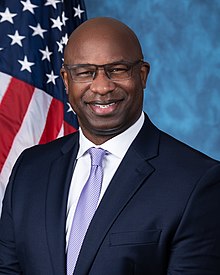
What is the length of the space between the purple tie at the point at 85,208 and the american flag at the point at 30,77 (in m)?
0.96

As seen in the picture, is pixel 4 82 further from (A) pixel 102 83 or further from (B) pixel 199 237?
(B) pixel 199 237

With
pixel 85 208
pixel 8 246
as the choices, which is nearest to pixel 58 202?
pixel 85 208

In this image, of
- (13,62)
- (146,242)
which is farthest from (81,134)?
(13,62)

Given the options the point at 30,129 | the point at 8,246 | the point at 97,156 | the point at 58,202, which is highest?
the point at 30,129

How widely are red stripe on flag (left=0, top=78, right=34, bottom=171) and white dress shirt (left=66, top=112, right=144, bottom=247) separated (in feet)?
2.97

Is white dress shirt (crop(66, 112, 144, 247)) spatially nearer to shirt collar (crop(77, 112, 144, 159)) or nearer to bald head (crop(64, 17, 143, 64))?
shirt collar (crop(77, 112, 144, 159))

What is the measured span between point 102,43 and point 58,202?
1.29ft

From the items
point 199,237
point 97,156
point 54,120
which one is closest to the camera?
point 199,237

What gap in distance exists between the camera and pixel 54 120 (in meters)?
2.64

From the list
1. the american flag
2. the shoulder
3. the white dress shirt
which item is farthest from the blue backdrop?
the white dress shirt

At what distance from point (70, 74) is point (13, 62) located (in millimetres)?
1016

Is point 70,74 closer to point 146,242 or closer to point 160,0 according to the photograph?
point 146,242

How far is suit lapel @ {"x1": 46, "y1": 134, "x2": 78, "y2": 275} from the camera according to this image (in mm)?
1557

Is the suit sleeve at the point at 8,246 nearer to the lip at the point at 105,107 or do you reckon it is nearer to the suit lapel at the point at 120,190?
the suit lapel at the point at 120,190
